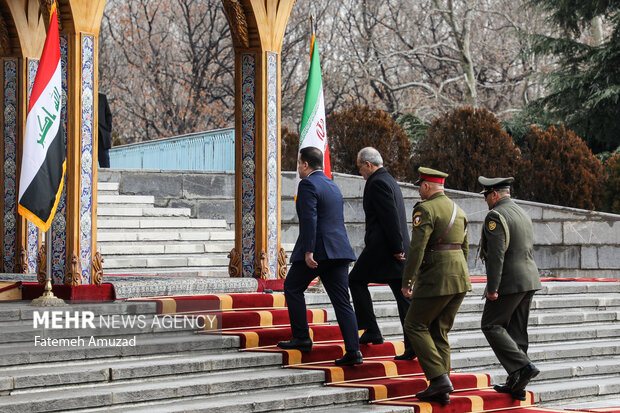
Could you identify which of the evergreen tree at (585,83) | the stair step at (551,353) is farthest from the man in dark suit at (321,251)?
the evergreen tree at (585,83)

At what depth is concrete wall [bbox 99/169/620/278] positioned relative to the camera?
16.2m

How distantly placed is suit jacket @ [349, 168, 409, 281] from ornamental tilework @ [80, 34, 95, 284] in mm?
2968

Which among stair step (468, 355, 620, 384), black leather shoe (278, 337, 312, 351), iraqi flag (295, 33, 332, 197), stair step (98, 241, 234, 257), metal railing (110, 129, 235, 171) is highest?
metal railing (110, 129, 235, 171)

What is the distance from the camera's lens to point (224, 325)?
9.60m

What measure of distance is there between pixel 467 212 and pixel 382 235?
25.1 feet

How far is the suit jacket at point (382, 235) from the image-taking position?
29.7ft

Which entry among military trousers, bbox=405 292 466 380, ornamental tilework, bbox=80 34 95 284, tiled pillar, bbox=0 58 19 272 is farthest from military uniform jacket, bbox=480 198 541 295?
tiled pillar, bbox=0 58 19 272

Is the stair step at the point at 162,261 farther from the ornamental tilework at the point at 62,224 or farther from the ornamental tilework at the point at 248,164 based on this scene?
the ornamental tilework at the point at 62,224

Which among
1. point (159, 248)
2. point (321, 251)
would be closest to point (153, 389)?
point (321, 251)

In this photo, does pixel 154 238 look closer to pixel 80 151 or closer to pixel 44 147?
pixel 80 151

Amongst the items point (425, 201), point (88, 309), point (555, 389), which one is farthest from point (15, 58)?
point (555, 389)

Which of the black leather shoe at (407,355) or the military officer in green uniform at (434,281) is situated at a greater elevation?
the military officer in green uniform at (434,281)

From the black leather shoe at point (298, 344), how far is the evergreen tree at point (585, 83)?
1323cm

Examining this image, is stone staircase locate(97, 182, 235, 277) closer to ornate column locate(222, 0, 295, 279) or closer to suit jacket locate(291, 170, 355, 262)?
ornate column locate(222, 0, 295, 279)
